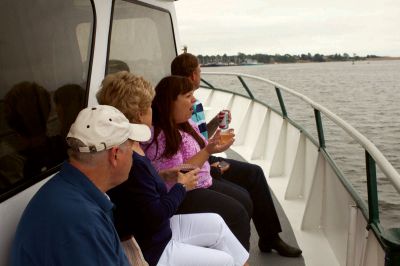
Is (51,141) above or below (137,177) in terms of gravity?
above

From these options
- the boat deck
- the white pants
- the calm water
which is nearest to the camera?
the white pants

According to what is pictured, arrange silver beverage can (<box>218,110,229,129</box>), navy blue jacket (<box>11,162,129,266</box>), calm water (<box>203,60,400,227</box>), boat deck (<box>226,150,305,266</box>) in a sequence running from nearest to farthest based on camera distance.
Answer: navy blue jacket (<box>11,162,129,266</box>)
boat deck (<box>226,150,305,266</box>)
silver beverage can (<box>218,110,229,129</box>)
calm water (<box>203,60,400,227</box>)

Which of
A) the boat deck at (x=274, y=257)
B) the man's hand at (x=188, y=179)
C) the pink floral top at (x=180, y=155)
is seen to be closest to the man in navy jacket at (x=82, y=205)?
the man's hand at (x=188, y=179)

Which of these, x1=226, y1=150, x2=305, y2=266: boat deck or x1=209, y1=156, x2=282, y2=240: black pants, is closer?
x1=226, y1=150, x2=305, y2=266: boat deck

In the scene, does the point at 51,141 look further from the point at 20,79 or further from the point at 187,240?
the point at 187,240

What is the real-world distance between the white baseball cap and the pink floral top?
955mm

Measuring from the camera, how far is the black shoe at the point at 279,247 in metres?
2.87

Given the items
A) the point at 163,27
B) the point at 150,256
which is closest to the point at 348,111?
the point at 163,27

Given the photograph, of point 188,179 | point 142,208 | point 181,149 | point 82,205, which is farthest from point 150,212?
point 181,149

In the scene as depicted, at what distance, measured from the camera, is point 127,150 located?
1401 millimetres

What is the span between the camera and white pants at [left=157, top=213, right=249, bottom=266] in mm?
1920

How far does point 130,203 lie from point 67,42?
74 cm

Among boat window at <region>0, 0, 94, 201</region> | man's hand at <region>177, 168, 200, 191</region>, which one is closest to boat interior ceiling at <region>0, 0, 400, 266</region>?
boat window at <region>0, 0, 94, 201</region>

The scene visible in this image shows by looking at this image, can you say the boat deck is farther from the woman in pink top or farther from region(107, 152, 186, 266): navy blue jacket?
region(107, 152, 186, 266): navy blue jacket
